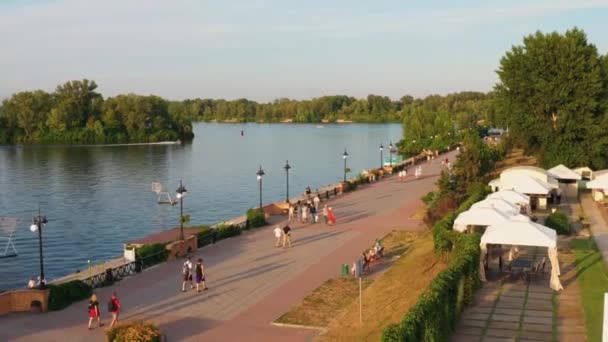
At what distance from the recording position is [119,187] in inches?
2549

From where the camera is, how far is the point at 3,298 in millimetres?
18922

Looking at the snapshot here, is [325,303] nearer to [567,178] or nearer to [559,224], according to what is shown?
[559,224]

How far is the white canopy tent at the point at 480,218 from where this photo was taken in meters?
23.0

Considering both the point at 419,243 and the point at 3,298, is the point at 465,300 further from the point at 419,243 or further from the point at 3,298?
the point at 3,298

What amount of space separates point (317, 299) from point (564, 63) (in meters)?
32.5

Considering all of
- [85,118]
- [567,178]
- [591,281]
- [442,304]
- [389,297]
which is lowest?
[389,297]

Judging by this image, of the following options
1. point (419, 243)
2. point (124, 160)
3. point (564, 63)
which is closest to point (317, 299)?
point (419, 243)

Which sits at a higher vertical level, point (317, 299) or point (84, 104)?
point (84, 104)

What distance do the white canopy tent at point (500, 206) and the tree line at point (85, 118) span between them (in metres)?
119

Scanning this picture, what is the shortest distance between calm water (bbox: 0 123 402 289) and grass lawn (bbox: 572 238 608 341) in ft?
76.0

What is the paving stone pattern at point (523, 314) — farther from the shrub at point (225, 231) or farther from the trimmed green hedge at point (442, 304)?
the shrub at point (225, 231)

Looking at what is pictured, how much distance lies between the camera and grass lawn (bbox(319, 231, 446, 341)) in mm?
16641

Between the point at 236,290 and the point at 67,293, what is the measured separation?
513 cm

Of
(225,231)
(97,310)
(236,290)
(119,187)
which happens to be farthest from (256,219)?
(119,187)
